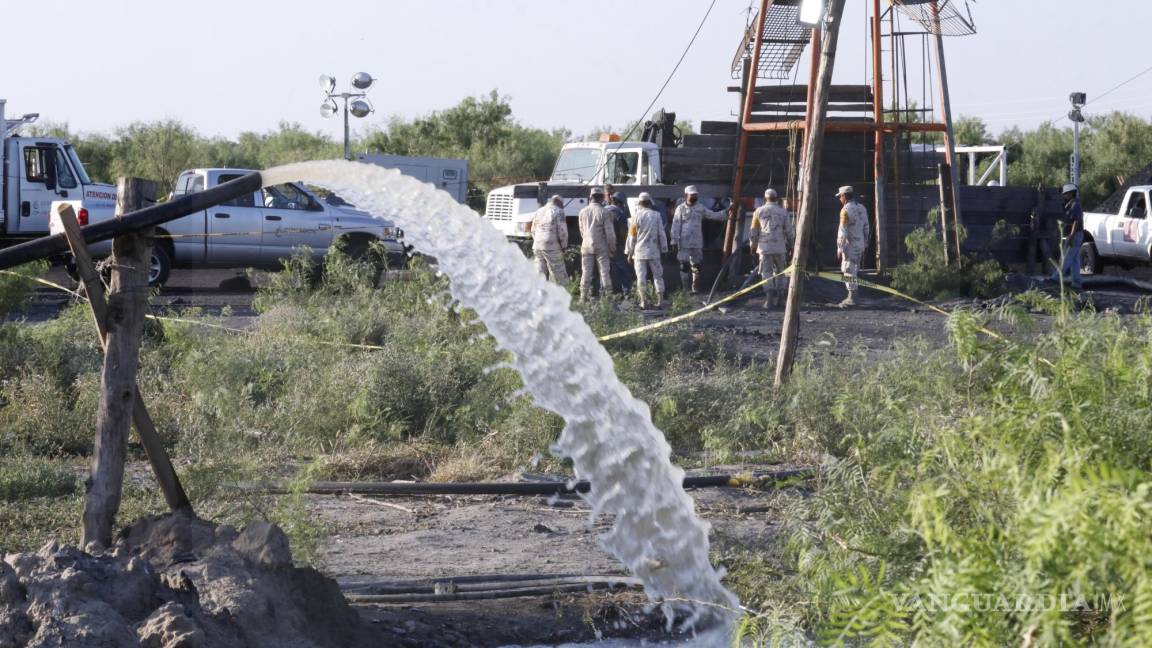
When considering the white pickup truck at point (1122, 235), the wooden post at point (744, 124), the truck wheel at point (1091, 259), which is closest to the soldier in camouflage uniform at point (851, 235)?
the wooden post at point (744, 124)

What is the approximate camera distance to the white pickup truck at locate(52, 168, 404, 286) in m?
19.3

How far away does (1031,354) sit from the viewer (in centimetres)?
396

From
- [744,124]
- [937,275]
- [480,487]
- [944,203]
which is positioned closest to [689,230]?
[744,124]

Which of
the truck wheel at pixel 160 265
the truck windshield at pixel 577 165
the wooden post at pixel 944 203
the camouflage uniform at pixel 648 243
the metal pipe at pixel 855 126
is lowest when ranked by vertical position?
the truck wheel at pixel 160 265

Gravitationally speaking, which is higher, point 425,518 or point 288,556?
point 288,556

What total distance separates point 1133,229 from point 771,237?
10.7 meters

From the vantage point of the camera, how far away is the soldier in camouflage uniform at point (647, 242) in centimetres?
1755

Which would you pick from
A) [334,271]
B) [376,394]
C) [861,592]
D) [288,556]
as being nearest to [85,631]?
[288,556]

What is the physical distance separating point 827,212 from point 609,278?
432 cm

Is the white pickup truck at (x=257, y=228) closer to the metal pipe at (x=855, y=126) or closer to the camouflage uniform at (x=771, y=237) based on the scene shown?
the camouflage uniform at (x=771, y=237)

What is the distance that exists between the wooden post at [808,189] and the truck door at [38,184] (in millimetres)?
15002

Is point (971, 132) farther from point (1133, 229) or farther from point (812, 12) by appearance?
point (812, 12)

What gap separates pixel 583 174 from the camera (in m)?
21.2

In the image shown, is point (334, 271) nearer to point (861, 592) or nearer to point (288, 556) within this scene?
point (288, 556)
